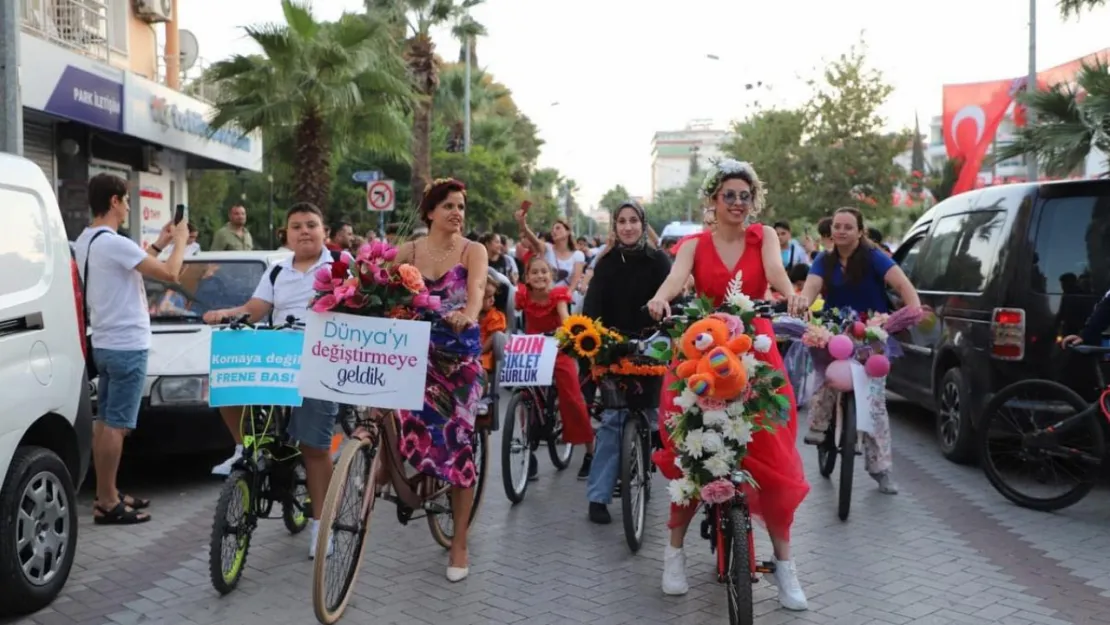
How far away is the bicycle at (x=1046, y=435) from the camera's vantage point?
6770 millimetres

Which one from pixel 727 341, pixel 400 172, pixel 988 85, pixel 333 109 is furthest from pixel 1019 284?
pixel 400 172

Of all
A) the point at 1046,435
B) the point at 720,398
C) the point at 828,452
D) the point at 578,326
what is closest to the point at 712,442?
the point at 720,398

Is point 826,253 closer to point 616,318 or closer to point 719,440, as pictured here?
point 616,318

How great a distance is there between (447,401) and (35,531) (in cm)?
194

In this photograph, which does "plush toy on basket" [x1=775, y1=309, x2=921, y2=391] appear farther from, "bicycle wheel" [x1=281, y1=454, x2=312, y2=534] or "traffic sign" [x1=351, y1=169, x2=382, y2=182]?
"traffic sign" [x1=351, y1=169, x2=382, y2=182]

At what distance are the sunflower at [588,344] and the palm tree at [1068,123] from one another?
770 cm

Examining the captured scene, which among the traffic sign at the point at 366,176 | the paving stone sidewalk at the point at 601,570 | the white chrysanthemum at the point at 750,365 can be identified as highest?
the traffic sign at the point at 366,176

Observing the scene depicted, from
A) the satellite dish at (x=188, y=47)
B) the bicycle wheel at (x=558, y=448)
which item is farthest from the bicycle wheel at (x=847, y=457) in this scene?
the satellite dish at (x=188, y=47)

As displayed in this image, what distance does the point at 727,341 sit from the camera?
4.71 m

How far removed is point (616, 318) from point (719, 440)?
84.4 inches

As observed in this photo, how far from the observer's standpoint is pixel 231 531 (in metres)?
5.17

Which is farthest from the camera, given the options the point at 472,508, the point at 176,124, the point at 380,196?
the point at 176,124

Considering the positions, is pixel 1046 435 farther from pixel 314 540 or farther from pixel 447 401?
pixel 314 540

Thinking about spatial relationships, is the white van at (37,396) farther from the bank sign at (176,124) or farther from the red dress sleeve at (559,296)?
the bank sign at (176,124)
